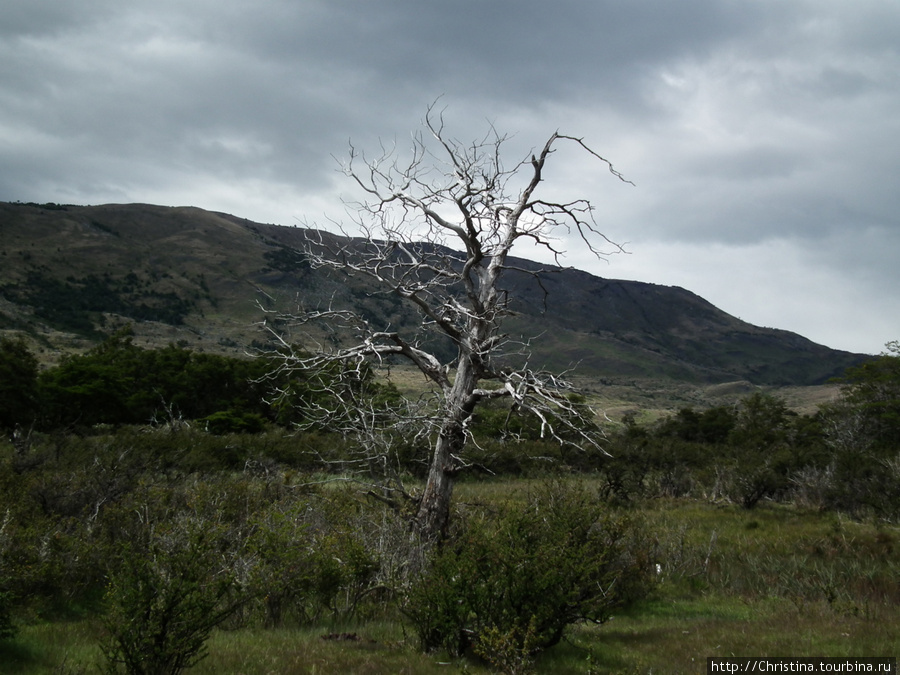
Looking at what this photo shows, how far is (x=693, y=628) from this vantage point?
745 cm

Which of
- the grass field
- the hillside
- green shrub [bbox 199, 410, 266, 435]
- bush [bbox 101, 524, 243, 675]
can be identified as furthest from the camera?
the hillside

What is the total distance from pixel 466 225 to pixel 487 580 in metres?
4.16

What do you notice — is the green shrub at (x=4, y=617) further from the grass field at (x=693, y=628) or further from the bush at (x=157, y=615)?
the bush at (x=157, y=615)

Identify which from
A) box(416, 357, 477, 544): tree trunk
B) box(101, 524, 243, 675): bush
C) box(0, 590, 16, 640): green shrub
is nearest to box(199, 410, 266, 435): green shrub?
box(416, 357, 477, 544): tree trunk

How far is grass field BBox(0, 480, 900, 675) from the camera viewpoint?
5.20 meters

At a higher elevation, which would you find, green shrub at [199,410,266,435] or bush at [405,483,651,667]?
bush at [405,483,651,667]

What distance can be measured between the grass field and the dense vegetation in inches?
3.2

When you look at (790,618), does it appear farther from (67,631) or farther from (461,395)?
(67,631)

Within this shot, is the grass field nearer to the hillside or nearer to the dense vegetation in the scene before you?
the dense vegetation

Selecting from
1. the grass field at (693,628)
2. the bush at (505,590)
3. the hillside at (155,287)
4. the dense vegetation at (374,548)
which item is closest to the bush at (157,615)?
the dense vegetation at (374,548)

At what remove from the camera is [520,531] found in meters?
6.01

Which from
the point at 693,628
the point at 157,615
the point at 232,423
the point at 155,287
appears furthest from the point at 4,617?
the point at 155,287

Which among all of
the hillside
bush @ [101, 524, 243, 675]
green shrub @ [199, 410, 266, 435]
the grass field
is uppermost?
the hillside

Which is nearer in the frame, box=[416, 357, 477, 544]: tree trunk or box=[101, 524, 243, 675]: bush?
box=[101, 524, 243, 675]: bush
